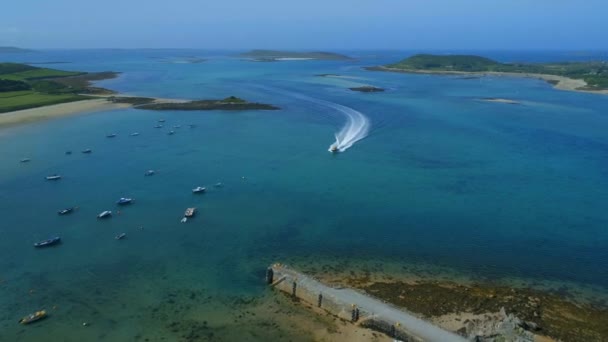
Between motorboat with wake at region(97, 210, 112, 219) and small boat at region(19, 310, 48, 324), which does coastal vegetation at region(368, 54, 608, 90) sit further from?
small boat at region(19, 310, 48, 324)

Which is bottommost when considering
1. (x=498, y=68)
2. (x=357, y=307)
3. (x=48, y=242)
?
(x=48, y=242)

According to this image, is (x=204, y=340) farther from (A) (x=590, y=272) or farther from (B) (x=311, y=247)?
(A) (x=590, y=272)

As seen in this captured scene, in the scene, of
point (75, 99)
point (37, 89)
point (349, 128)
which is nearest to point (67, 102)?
point (75, 99)

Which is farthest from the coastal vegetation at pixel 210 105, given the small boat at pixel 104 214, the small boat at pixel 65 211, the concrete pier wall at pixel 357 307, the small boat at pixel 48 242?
the concrete pier wall at pixel 357 307

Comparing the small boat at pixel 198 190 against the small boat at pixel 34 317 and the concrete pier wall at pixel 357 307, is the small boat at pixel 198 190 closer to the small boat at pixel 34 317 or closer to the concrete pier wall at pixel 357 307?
the concrete pier wall at pixel 357 307

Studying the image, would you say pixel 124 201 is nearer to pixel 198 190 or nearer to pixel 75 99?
pixel 198 190

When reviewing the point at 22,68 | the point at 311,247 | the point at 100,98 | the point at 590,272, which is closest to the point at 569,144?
the point at 590,272

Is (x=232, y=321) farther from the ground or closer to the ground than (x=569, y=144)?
closer to the ground
